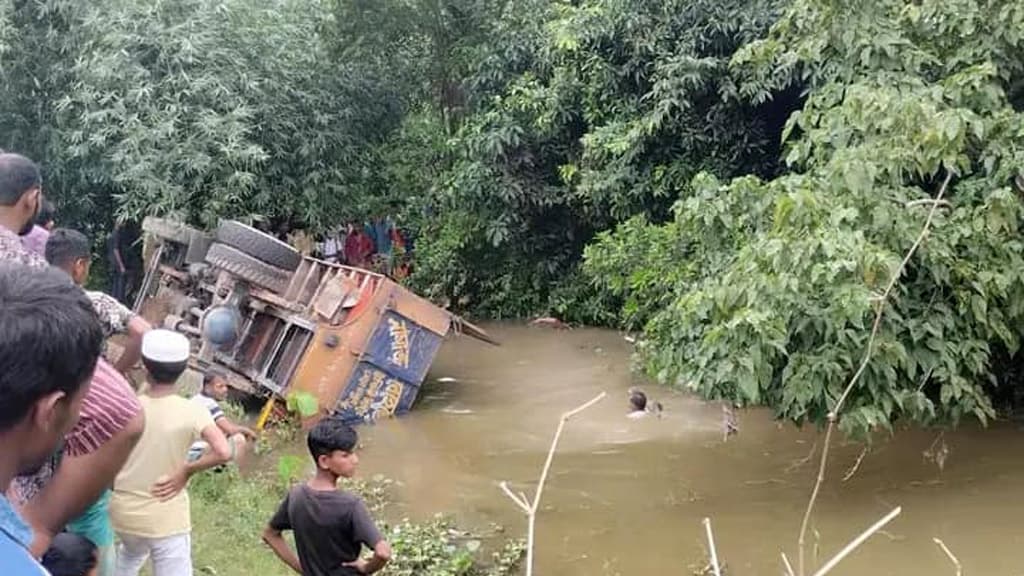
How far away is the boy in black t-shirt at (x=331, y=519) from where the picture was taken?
3623 mm

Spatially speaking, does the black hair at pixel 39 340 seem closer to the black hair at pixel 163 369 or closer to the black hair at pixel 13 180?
the black hair at pixel 13 180

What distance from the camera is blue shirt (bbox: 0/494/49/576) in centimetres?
140

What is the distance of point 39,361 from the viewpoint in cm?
165

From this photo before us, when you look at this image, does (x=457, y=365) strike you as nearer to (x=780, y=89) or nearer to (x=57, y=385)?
(x=780, y=89)

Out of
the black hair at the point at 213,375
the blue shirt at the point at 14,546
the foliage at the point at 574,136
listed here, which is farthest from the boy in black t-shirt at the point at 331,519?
the foliage at the point at 574,136

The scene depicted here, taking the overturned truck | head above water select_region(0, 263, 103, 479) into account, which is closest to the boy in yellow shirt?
head above water select_region(0, 263, 103, 479)

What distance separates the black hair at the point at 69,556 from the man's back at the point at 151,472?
2.64 ft

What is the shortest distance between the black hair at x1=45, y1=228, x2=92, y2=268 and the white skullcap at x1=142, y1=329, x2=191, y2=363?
1.27 ft

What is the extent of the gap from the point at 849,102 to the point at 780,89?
4.99m

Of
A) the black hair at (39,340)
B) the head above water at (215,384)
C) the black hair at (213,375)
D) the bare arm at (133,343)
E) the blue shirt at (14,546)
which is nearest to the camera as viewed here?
the blue shirt at (14,546)

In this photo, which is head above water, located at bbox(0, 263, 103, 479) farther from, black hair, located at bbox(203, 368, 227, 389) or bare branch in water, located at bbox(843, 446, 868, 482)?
black hair, located at bbox(203, 368, 227, 389)

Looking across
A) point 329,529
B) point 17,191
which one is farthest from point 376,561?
point 17,191

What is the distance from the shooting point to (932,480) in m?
8.24

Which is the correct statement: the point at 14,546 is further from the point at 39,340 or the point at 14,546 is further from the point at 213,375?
the point at 213,375
